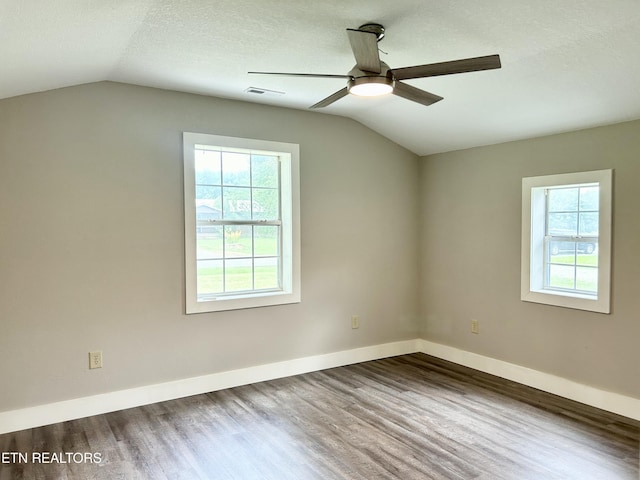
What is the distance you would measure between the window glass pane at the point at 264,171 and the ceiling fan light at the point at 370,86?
1.85m

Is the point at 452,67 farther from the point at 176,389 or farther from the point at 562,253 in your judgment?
the point at 176,389

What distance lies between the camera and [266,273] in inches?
168

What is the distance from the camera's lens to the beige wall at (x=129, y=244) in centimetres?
311

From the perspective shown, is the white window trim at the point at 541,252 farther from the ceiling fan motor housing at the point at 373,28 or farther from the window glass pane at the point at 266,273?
the window glass pane at the point at 266,273

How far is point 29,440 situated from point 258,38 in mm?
2937

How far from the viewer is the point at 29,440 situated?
294 cm

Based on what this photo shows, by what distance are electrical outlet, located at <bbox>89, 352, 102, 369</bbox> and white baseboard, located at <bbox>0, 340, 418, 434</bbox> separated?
0.74ft

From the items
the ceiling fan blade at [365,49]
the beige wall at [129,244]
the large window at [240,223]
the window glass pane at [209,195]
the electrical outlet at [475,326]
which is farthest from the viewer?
the electrical outlet at [475,326]

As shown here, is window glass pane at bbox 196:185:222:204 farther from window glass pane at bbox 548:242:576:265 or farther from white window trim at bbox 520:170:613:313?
window glass pane at bbox 548:242:576:265

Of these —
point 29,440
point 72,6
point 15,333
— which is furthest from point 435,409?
point 72,6

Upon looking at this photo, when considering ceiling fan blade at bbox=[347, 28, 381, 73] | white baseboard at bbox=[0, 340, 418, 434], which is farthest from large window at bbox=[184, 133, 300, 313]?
ceiling fan blade at bbox=[347, 28, 381, 73]

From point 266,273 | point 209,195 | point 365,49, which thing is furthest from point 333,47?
point 266,273

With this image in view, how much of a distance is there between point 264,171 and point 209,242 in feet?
2.80

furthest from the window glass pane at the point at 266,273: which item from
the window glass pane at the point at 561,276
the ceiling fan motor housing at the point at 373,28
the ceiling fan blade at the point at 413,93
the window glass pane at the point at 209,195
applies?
the window glass pane at the point at 561,276
